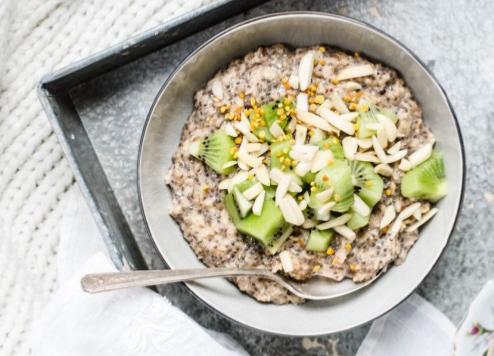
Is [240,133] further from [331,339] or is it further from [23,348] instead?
[23,348]

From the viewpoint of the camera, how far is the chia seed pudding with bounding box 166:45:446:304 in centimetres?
168

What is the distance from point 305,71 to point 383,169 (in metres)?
0.29

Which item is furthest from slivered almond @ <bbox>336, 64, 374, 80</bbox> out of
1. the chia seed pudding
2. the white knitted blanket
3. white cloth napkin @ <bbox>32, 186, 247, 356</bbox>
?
white cloth napkin @ <bbox>32, 186, 247, 356</bbox>

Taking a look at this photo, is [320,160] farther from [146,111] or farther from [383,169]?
[146,111]

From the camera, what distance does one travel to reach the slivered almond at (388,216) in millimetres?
1693

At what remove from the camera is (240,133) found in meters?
1.73

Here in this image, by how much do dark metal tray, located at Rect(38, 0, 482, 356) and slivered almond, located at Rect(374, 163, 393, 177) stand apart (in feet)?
0.90

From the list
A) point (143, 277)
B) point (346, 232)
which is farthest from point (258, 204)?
point (143, 277)

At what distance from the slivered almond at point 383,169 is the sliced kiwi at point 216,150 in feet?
1.09

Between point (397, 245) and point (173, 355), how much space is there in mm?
599

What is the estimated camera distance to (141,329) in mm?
1817

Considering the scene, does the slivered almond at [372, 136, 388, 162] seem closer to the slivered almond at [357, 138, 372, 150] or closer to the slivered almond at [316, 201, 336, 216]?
the slivered almond at [357, 138, 372, 150]

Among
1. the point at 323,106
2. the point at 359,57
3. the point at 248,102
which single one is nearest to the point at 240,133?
the point at 248,102

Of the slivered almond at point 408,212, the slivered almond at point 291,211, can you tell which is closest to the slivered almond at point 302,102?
the slivered almond at point 291,211
